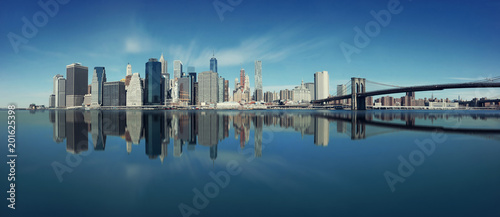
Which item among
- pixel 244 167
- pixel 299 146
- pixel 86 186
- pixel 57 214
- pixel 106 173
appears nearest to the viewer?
pixel 57 214

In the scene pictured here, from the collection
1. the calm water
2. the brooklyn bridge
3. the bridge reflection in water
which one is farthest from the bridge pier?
the brooklyn bridge

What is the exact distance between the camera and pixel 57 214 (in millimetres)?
5816

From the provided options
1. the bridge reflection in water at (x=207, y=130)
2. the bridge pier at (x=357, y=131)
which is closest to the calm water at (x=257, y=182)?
the bridge reflection in water at (x=207, y=130)

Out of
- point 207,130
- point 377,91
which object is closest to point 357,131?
point 207,130

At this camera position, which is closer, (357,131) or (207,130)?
(357,131)

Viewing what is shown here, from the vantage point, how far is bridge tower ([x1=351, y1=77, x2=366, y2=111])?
111 meters

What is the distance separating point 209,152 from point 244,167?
12.5ft

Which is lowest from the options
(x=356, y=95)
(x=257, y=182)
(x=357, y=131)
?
(x=257, y=182)

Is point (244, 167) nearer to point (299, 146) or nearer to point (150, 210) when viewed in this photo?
point (150, 210)

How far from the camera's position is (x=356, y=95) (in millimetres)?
109188

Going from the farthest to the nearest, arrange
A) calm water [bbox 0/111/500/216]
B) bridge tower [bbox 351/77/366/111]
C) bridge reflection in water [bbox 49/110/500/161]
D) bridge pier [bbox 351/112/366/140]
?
1. bridge tower [bbox 351/77/366/111]
2. bridge pier [bbox 351/112/366/140]
3. bridge reflection in water [bbox 49/110/500/161]
4. calm water [bbox 0/111/500/216]

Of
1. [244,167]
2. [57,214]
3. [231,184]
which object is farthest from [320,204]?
[57,214]

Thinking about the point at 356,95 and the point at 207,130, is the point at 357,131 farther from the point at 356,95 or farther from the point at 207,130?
the point at 356,95

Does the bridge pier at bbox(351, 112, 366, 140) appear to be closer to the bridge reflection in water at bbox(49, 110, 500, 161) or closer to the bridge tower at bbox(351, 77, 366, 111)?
the bridge reflection in water at bbox(49, 110, 500, 161)
